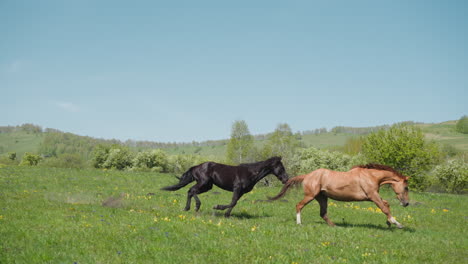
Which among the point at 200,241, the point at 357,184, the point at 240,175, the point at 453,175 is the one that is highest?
the point at 240,175

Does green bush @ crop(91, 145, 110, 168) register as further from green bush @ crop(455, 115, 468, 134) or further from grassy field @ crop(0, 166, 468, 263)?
green bush @ crop(455, 115, 468, 134)

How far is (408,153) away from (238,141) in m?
42.0

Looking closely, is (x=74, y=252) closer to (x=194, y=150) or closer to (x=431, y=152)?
(x=431, y=152)

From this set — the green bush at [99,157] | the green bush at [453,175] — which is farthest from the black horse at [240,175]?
the green bush at [99,157]

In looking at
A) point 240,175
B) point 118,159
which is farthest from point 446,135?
point 240,175

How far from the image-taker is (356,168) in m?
11.7

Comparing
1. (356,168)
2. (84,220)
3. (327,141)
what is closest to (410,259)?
(356,168)

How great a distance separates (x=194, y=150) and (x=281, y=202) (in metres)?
175

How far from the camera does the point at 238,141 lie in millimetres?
78250

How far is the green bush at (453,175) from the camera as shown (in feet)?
213

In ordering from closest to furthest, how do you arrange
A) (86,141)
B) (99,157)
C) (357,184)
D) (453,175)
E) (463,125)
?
1. (357,184)
2. (453,175)
3. (99,157)
4. (463,125)
5. (86,141)

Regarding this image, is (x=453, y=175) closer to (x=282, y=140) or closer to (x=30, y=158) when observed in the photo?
(x=282, y=140)

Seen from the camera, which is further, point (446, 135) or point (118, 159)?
point (446, 135)

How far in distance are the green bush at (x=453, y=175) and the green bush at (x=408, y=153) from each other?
27199mm
